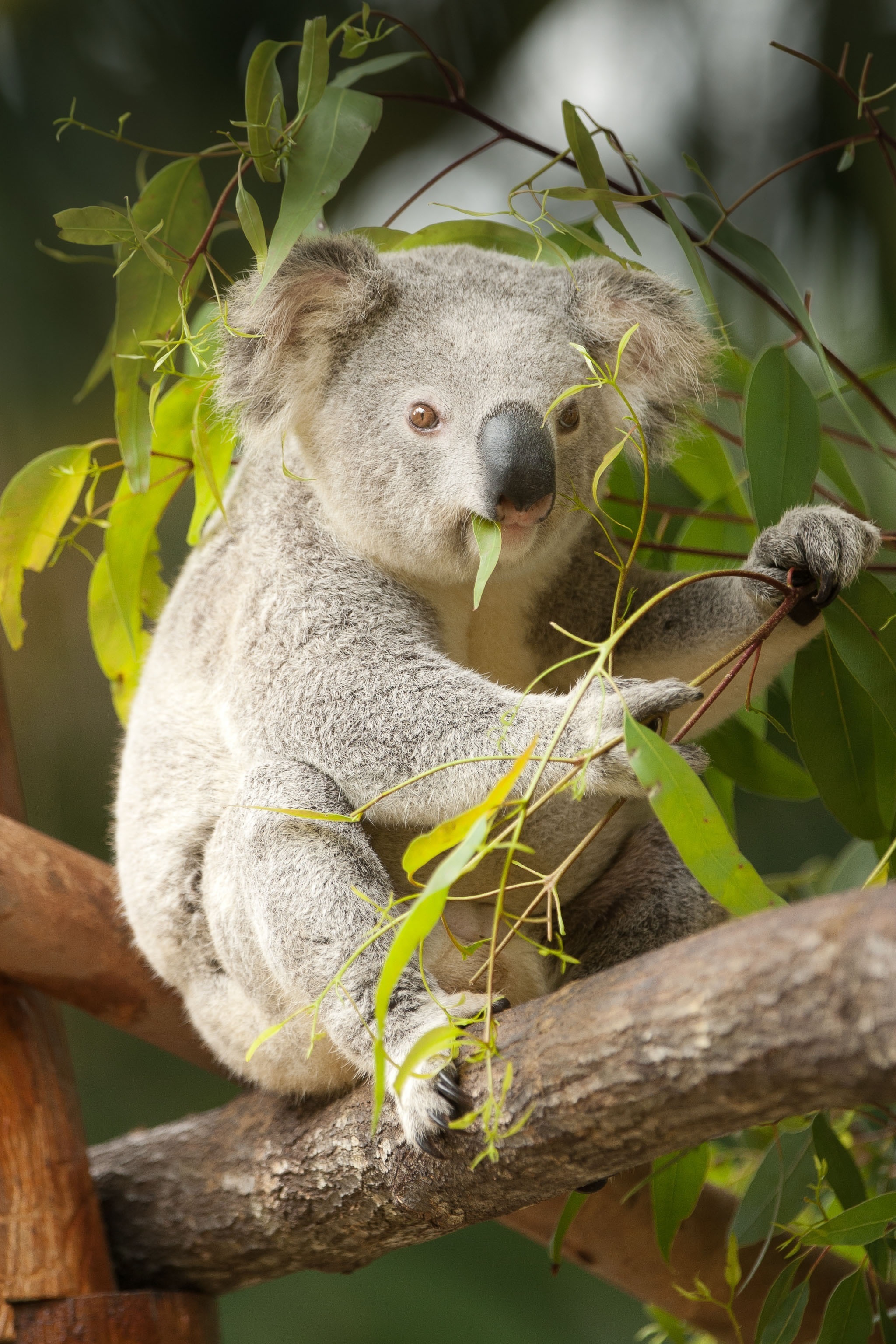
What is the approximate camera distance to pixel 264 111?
1586mm

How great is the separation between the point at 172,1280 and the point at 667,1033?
157cm

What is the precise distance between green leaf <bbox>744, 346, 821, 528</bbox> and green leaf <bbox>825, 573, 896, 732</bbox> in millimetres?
176

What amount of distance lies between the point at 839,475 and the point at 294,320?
1048 mm

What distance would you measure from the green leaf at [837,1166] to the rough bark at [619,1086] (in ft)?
2.16

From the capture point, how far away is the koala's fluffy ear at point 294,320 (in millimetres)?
1749

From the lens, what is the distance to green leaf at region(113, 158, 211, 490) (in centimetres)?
182

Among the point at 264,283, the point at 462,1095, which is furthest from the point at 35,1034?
the point at 264,283

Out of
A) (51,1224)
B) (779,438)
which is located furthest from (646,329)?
(51,1224)

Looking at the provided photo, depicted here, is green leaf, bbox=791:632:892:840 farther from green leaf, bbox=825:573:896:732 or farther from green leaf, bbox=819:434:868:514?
green leaf, bbox=819:434:868:514

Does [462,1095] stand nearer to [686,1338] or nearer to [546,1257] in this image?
[686,1338]

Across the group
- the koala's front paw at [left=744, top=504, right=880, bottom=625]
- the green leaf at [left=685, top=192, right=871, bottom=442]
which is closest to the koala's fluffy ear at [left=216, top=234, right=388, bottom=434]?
the green leaf at [left=685, top=192, right=871, bottom=442]

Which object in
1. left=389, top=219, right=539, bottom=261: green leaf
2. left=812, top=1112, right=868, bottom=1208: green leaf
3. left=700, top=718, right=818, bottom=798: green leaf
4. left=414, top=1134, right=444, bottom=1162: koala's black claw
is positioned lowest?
left=812, top=1112, right=868, bottom=1208: green leaf

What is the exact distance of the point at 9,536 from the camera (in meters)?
2.10

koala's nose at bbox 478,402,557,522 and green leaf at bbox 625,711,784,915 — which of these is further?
koala's nose at bbox 478,402,557,522
